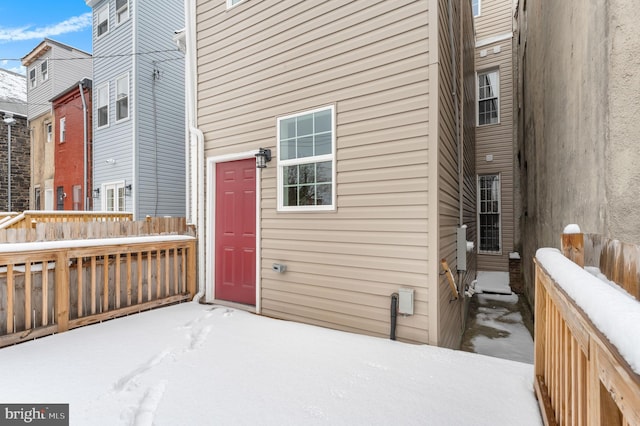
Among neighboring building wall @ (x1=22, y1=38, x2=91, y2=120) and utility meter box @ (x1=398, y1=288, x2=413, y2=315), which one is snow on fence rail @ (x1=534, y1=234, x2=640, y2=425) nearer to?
utility meter box @ (x1=398, y1=288, x2=413, y2=315)

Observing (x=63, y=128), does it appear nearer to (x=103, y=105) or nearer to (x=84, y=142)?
(x=84, y=142)

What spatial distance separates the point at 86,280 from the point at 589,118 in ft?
17.1

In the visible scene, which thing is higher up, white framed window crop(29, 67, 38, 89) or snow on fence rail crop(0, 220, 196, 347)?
white framed window crop(29, 67, 38, 89)

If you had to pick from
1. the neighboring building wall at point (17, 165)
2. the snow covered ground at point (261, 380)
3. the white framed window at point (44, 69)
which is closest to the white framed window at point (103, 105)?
the white framed window at point (44, 69)

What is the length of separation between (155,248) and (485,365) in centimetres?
396

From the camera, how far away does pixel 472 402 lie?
202 cm

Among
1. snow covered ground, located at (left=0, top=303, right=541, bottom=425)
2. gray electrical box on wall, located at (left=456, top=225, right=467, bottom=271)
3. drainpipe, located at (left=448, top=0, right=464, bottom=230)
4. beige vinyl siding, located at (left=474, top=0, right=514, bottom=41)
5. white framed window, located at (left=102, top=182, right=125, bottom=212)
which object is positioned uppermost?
beige vinyl siding, located at (left=474, top=0, right=514, bottom=41)

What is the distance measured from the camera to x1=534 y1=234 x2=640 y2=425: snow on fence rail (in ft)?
2.28

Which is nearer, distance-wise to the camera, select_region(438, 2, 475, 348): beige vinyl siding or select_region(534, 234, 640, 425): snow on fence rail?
select_region(534, 234, 640, 425): snow on fence rail

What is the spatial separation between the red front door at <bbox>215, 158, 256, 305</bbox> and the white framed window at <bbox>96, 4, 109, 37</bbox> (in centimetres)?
874

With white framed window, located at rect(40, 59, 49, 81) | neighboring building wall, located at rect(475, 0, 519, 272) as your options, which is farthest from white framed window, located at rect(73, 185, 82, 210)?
neighboring building wall, located at rect(475, 0, 519, 272)

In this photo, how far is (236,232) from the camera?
4.53 m

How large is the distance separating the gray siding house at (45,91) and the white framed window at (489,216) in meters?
14.6

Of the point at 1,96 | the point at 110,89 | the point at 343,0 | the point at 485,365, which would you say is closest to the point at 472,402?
the point at 485,365
